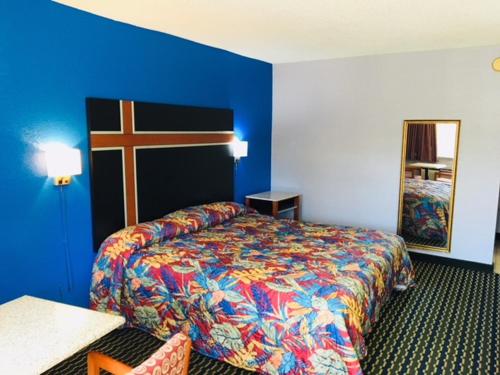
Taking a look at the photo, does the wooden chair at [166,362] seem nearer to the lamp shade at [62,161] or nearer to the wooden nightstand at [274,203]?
the lamp shade at [62,161]

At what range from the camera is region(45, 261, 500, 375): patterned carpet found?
267cm

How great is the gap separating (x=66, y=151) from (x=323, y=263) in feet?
6.43

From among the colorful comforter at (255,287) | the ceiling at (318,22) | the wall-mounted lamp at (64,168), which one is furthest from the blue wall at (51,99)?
the colorful comforter at (255,287)

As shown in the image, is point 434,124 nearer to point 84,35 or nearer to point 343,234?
point 343,234

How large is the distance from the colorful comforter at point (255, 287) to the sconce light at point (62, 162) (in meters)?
0.60

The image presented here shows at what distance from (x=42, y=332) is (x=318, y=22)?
2811 mm

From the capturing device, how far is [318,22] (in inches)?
128

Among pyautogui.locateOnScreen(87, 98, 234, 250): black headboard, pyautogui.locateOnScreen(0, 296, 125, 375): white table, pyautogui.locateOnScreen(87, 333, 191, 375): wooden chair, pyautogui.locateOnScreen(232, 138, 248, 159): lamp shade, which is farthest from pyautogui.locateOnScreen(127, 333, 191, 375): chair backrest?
pyautogui.locateOnScreen(232, 138, 248, 159): lamp shade

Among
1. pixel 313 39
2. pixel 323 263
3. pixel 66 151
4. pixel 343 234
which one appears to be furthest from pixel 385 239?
pixel 66 151

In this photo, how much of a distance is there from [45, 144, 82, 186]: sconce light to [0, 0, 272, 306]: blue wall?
65 mm

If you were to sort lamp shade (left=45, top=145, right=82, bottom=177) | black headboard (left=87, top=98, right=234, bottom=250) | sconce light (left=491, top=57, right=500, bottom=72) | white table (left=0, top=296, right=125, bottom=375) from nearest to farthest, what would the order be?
white table (left=0, top=296, right=125, bottom=375), lamp shade (left=45, top=145, right=82, bottom=177), black headboard (left=87, top=98, right=234, bottom=250), sconce light (left=491, top=57, right=500, bottom=72)

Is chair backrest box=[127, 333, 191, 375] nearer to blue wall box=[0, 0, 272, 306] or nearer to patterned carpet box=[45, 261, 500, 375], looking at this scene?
patterned carpet box=[45, 261, 500, 375]

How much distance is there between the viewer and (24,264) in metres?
2.80

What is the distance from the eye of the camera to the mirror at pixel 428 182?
4.45m
